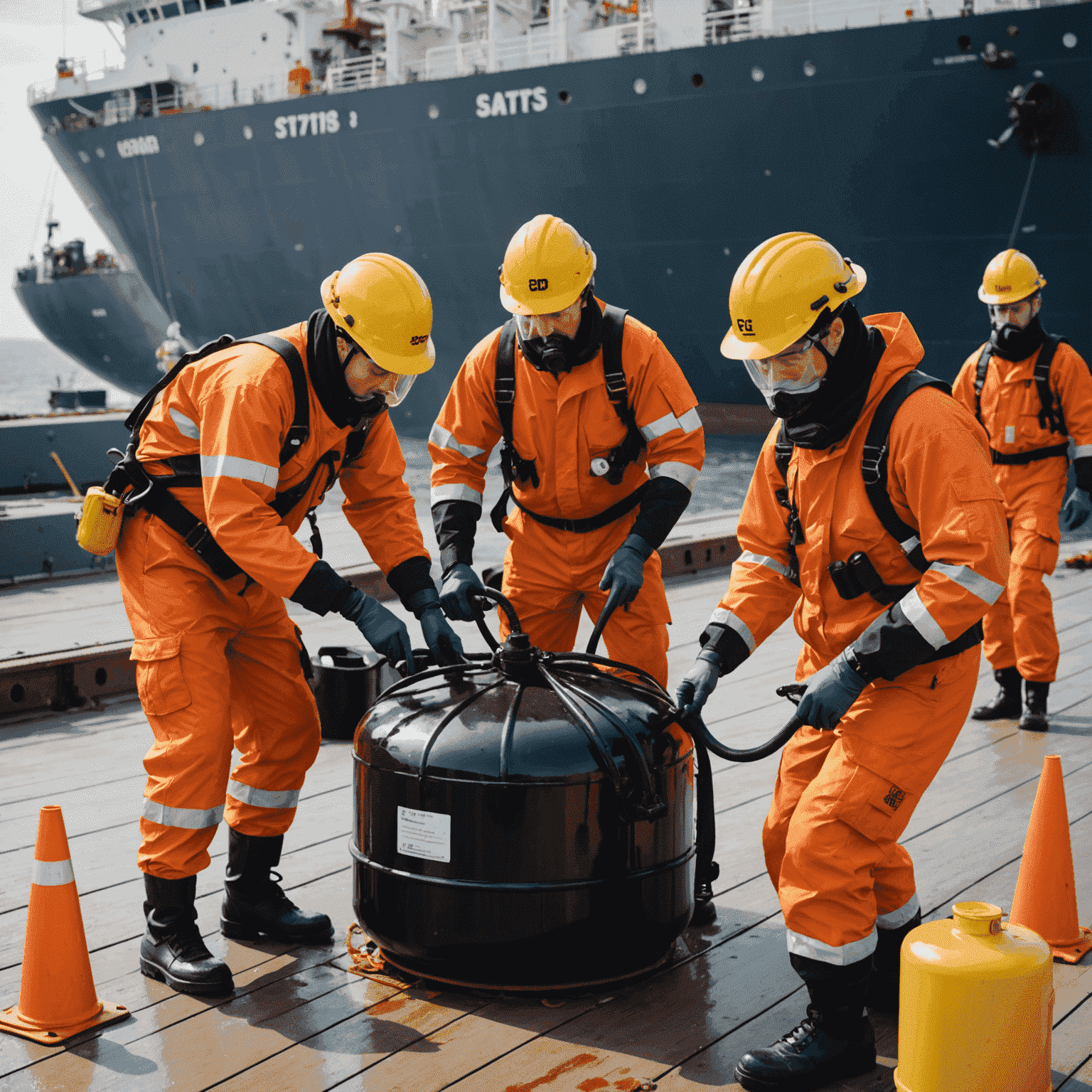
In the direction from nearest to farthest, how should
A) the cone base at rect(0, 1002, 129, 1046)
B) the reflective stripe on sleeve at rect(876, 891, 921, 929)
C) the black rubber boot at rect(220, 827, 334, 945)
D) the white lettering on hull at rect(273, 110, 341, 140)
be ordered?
the cone base at rect(0, 1002, 129, 1046)
the reflective stripe on sleeve at rect(876, 891, 921, 929)
the black rubber boot at rect(220, 827, 334, 945)
the white lettering on hull at rect(273, 110, 341, 140)

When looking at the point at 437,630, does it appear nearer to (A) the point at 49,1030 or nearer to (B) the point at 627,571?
(B) the point at 627,571

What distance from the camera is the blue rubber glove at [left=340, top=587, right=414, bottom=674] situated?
8.78ft

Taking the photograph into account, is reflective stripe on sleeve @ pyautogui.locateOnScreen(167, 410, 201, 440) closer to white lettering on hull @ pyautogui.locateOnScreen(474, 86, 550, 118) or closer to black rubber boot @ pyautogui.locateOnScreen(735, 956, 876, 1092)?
black rubber boot @ pyautogui.locateOnScreen(735, 956, 876, 1092)

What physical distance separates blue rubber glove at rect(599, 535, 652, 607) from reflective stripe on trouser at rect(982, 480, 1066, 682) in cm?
210

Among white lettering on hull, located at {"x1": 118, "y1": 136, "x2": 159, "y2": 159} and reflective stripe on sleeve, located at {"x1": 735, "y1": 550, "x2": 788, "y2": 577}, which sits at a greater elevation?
white lettering on hull, located at {"x1": 118, "y1": 136, "x2": 159, "y2": 159}

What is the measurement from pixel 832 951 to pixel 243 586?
150cm

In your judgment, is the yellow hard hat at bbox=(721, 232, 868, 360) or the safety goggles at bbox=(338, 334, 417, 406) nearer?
the yellow hard hat at bbox=(721, 232, 868, 360)

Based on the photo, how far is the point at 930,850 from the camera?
11.2ft

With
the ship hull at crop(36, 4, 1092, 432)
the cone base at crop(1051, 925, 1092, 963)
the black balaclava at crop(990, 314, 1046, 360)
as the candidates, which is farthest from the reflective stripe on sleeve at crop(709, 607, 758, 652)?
the ship hull at crop(36, 4, 1092, 432)

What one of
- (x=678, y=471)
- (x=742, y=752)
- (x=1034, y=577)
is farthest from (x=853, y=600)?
(x=1034, y=577)

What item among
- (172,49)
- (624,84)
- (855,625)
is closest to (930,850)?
(855,625)

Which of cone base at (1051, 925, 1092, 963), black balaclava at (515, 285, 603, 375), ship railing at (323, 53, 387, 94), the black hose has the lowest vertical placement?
cone base at (1051, 925, 1092, 963)

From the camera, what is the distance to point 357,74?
70.5ft

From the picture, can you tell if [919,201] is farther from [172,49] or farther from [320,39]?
[172,49]
